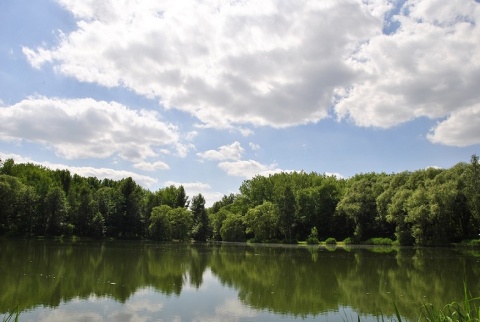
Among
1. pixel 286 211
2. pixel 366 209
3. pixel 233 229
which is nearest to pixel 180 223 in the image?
pixel 233 229

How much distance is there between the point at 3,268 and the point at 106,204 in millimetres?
74558

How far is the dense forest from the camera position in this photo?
2494 inches

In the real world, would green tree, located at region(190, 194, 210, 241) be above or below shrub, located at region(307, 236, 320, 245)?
above

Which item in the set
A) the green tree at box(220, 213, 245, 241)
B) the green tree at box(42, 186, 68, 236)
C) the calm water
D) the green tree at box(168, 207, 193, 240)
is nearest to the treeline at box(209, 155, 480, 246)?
the green tree at box(220, 213, 245, 241)

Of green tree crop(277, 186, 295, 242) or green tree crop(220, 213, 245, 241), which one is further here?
green tree crop(220, 213, 245, 241)

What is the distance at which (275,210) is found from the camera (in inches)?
3563

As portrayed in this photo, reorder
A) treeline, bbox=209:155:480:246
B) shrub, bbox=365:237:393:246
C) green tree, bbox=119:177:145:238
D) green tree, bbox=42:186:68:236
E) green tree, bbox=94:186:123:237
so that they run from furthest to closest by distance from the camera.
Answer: green tree, bbox=119:177:145:238
green tree, bbox=94:186:123:237
green tree, bbox=42:186:68:236
shrub, bbox=365:237:393:246
treeline, bbox=209:155:480:246

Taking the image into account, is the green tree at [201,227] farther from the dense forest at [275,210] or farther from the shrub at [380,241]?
the shrub at [380,241]

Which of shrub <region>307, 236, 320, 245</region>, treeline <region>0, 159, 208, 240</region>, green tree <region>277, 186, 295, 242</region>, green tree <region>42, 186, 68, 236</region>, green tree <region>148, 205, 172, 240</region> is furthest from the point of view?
green tree <region>148, 205, 172, 240</region>

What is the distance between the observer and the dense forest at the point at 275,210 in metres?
63.3

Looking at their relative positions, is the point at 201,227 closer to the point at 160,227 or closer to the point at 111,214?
the point at 160,227

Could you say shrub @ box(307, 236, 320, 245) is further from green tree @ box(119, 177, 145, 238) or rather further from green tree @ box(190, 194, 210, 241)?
green tree @ box(119, 177, 145, 238)

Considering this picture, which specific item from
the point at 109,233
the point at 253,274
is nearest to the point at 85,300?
the point at 253,274

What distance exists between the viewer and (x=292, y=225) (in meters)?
90.6
